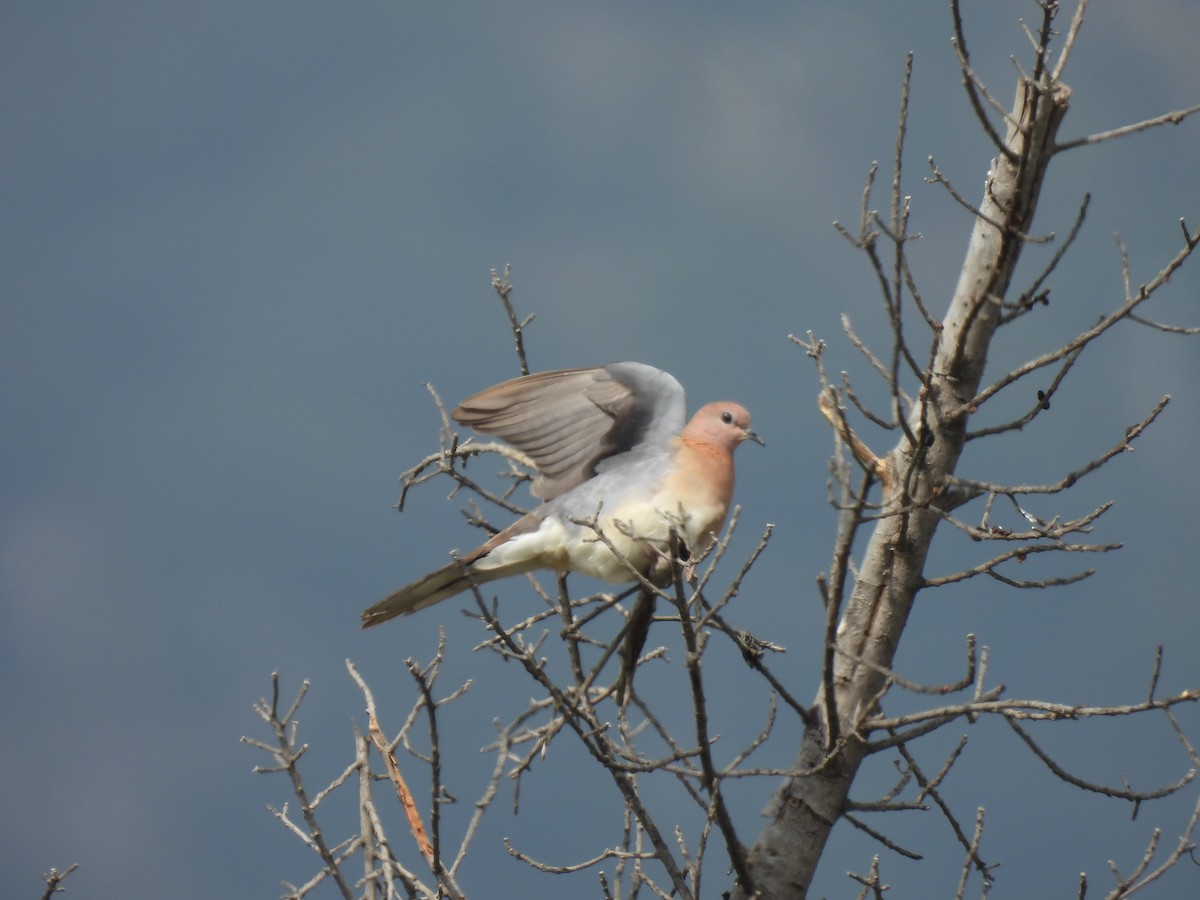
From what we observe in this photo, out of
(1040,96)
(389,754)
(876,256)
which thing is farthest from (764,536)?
(1040,96)

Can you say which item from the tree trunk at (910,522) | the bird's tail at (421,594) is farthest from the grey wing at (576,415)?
the tree trunk at (910,522)

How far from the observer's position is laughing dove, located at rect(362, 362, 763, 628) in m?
3.55

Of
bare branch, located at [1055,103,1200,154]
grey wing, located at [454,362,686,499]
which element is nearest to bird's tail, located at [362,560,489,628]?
grey wing, located at [454,362,686,499]

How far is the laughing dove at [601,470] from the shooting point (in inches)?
140

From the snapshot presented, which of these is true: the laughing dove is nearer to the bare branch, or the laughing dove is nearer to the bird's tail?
the bird's tail

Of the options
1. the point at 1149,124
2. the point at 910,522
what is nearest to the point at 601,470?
the point at 910,522

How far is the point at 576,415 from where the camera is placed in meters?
3.95

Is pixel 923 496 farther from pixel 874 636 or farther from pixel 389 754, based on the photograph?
pixel 389 754

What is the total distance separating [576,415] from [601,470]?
21 centimetres

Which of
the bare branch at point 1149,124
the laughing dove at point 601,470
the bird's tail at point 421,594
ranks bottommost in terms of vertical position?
the bird's tail at point 421,594

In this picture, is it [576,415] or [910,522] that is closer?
[910,522]

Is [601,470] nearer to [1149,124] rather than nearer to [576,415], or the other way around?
[576,415]

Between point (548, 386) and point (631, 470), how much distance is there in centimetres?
40

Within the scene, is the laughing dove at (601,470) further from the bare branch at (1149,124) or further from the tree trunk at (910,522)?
the bare branch at (1149,124)
